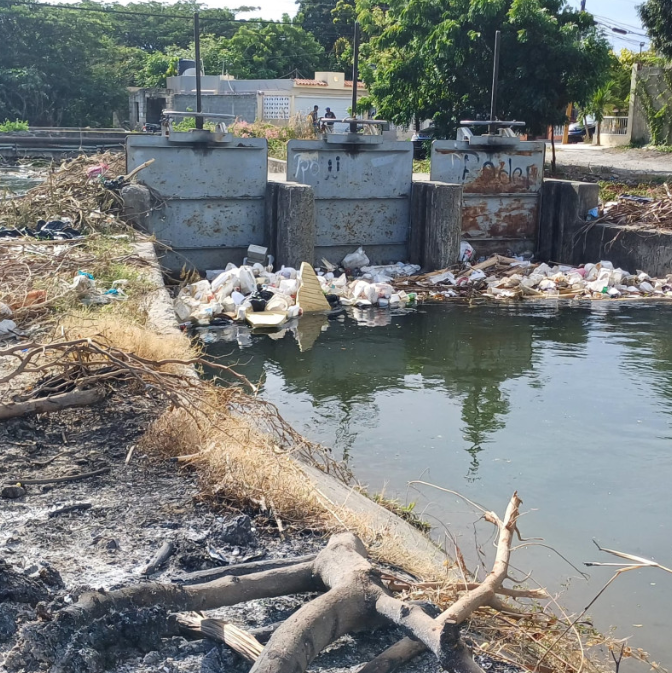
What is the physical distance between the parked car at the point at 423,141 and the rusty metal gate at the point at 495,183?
6.17m

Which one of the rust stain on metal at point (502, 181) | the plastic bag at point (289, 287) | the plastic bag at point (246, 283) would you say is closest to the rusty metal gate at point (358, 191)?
the rust stain on metal at point (502, 181)

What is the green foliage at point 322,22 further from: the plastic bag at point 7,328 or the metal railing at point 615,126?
the plastic bag at point 7,328

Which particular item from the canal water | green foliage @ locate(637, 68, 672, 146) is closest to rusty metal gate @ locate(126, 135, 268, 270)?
the canal water

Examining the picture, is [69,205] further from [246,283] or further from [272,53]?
[272,53]

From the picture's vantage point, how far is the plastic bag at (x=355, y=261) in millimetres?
13625

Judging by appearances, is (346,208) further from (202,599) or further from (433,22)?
(202,599)

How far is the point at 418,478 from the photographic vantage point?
6.07 metres

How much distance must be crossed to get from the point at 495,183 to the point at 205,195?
5018 mm

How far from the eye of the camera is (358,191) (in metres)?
13.8

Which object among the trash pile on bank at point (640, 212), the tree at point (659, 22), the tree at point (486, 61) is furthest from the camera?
the tree at point (659, 22)

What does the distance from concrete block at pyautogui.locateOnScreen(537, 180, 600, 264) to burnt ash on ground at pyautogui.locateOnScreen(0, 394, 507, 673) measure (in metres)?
10.6

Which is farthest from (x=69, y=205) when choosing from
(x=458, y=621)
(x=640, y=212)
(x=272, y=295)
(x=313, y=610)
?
(x=458, y=621)

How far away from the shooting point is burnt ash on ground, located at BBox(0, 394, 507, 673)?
2.69m

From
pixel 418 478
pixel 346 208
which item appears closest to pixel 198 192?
pixel 346 208
